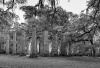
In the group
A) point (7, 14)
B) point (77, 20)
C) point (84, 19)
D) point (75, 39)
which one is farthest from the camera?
point (75, 39)

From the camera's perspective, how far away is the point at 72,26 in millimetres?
26781

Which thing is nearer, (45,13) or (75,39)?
(45,13)

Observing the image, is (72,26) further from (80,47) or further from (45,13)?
(45,13)

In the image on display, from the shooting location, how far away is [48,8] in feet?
45.5

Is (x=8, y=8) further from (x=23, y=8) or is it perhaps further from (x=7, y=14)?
(x=23, y=8)

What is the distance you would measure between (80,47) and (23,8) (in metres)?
22.4

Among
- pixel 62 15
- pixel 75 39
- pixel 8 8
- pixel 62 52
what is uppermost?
pixel 8 8

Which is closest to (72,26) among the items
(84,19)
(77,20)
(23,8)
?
(77,20)

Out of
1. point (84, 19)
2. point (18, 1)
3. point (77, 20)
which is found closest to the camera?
point (18, 1)

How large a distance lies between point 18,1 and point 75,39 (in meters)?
16.6

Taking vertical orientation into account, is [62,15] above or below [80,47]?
above

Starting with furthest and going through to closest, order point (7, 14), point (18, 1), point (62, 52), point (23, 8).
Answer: point (62, 52), point (7, 14), point (18, 1), point (23, 8)

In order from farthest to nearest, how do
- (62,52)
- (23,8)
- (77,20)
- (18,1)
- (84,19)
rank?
(62,52) < (77,20) < (84,19) < (18,1) < (23,8)

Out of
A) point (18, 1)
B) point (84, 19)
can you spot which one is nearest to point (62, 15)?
point (18, 1)
